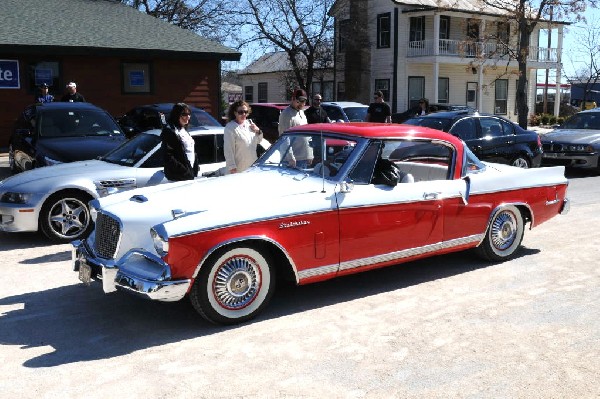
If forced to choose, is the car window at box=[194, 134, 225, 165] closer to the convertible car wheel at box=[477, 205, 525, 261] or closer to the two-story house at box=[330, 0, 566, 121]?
the convertible car wheel at box=[477, 205, 525, 261]

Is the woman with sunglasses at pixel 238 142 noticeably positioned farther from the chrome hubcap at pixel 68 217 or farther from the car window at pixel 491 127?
the car window at pixel 491 127

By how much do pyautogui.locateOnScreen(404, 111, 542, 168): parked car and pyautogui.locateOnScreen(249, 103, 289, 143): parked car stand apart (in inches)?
256

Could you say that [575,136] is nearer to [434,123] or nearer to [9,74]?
[434,123]

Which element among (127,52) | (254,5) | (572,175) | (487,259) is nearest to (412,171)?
(487,259)

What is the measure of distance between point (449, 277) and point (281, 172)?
6.69 feet

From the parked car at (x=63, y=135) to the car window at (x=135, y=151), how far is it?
107cm

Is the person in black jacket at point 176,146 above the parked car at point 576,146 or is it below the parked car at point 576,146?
above

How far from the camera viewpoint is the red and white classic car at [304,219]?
495cm

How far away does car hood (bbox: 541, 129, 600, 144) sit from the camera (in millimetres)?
14852

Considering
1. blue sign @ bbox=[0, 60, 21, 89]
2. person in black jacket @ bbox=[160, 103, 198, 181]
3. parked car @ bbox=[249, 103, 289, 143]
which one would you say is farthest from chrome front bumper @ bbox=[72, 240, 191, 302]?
blue sign @ bbox=[0, 60, 21, 89]

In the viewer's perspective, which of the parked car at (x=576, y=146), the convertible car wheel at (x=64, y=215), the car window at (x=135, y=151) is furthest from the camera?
the parked car at (x=576, y=146)

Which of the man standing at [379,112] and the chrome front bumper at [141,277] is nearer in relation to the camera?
the chrome front bumper at [141,277]

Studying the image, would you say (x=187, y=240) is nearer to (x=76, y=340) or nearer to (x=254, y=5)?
(x=76, y=340)

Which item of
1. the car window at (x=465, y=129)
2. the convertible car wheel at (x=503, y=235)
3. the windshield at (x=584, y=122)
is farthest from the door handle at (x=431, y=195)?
the windshield at (x=584, y=122)
